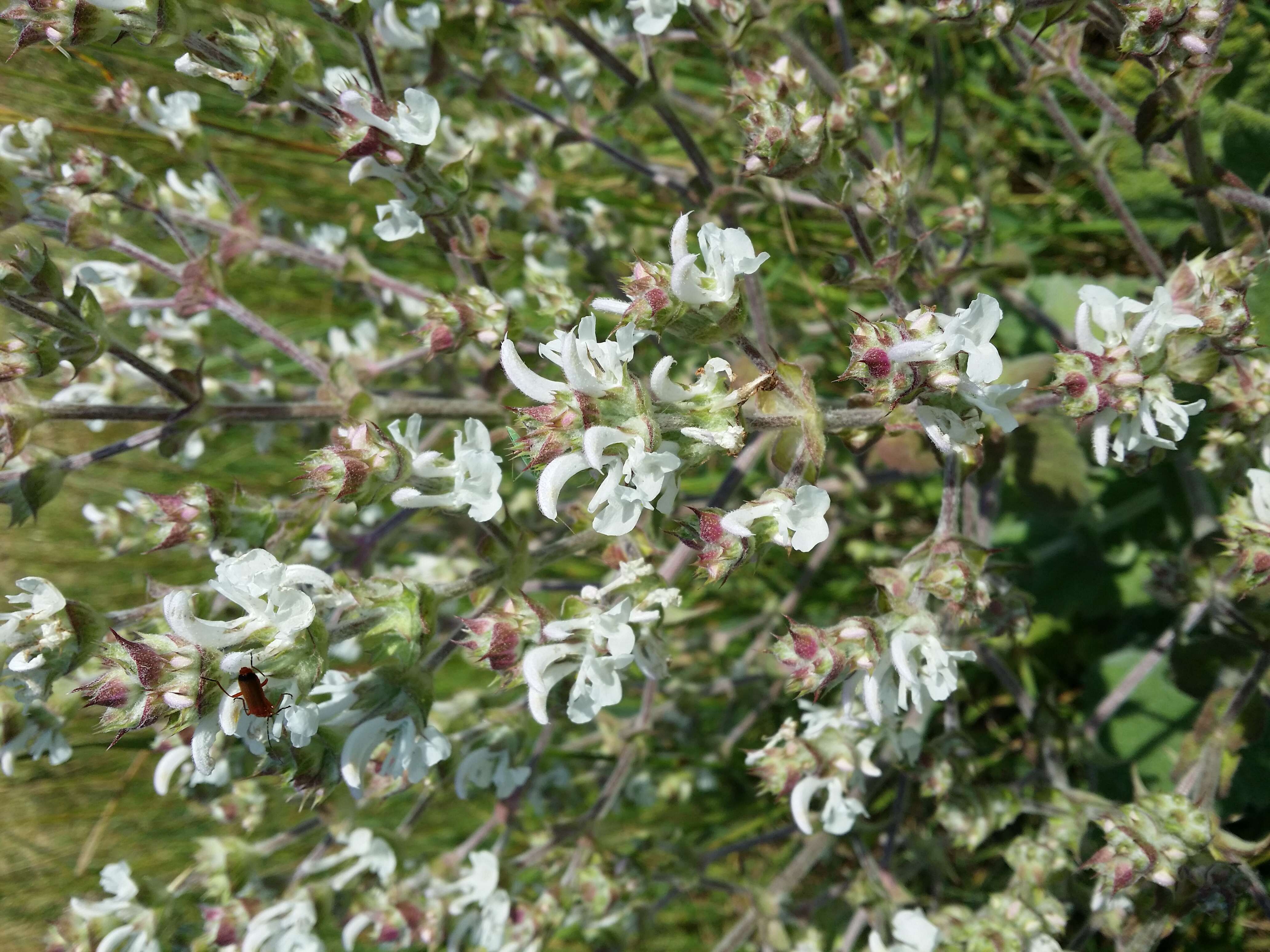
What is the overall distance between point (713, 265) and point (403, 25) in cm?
180

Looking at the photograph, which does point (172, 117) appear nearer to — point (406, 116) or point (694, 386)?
point (406, 116)

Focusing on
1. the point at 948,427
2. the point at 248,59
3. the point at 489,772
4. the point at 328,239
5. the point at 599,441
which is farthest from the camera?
the point at 328,239

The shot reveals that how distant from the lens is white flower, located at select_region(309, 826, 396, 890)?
2.74 metres

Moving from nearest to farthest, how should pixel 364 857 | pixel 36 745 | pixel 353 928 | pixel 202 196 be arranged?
1. pixel 36 745
2. pixel 353 928
3. pixel 364 857
4. pixel 202 196

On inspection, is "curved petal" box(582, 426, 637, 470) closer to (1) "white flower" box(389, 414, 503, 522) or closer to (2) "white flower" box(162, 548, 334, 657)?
(1) "white flower" box(389, 414, 503, 522)

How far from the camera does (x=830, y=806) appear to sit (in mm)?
2314

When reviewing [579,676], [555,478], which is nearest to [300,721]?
[579,676]

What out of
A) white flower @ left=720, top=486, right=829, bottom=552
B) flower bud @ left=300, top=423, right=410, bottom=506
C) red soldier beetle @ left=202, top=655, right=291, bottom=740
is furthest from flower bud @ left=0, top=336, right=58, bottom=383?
white flower @ left=720, top=486, right=829, bottom=552

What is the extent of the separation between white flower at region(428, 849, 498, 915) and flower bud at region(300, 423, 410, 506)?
Answer: 1270mm

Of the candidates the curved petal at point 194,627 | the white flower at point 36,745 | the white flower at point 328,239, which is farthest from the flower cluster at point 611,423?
the white flower at point 328,239

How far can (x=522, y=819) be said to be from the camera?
4.32 m

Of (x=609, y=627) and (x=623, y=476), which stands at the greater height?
(x=623, y=476)

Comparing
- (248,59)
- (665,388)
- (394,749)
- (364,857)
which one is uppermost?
(248,59)

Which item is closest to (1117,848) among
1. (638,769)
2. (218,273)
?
(638,769)
